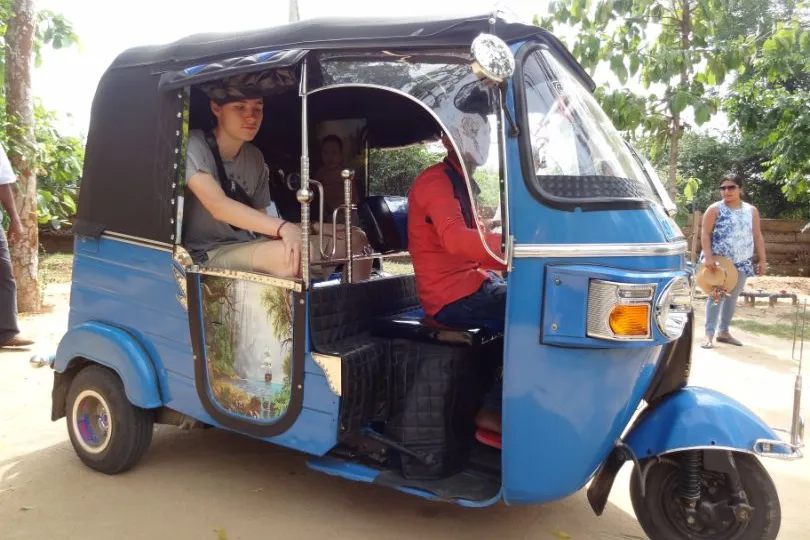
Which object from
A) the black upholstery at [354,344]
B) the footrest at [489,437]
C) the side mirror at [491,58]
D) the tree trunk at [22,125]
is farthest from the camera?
the tree trunk at [22,125]

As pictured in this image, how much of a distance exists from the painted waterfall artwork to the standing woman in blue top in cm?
539

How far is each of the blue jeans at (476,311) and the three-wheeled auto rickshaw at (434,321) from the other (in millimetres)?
123

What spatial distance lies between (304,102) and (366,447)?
158cm

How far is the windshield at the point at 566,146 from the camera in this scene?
2672mm

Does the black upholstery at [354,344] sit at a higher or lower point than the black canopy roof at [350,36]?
lower

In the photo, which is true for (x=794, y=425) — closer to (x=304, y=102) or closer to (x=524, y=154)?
(x=524, y=154)

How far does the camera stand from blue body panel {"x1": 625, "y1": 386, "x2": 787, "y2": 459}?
104 inches

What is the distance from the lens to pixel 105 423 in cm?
373

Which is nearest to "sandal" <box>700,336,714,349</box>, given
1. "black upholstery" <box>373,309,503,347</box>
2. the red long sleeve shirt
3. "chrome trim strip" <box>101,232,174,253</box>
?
the red long sleeve shirt

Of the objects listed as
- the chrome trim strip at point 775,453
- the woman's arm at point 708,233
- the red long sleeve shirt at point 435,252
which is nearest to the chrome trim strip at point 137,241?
the red long sleeve shirt at point 435,252

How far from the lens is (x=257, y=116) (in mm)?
3578

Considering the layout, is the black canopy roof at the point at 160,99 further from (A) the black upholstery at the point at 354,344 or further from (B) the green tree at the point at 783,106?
(B) the green tree at the point at 783,106

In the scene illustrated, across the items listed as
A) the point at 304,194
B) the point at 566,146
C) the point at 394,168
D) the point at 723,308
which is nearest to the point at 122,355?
the point at 304,194

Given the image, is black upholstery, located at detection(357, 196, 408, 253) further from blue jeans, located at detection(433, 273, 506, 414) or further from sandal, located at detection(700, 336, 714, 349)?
sandal, located at detection(700, 336, 714, 349)
